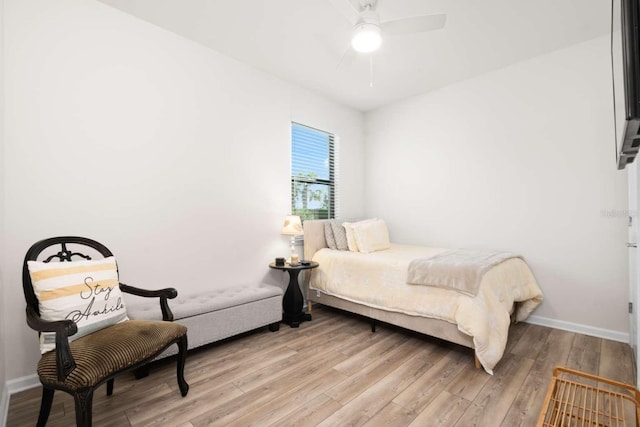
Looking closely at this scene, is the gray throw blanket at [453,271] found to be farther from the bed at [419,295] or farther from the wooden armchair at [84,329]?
the wooden armchair at [84,329]

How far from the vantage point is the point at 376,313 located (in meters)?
3.04

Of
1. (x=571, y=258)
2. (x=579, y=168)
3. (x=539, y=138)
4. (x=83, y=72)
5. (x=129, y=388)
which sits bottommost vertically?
(x=129, y=388)

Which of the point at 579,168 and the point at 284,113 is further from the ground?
the point at 284,113

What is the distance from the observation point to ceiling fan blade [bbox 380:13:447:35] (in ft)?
7.07

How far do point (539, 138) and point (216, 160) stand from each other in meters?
3.41

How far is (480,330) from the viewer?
89.0 inches

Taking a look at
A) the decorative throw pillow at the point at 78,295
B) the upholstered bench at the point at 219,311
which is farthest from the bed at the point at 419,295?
the decorative throw pillow at the point at 78,295

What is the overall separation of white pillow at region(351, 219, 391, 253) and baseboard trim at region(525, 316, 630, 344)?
1.75m

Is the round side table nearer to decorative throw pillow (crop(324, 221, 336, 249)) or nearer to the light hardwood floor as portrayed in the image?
the light hardwood floor

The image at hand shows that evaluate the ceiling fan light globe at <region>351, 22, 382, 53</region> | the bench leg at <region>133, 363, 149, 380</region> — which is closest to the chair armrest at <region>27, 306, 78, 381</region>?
the bench leg at <region>133, 363, 149, 380</region>

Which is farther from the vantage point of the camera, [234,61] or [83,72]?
[234,61]

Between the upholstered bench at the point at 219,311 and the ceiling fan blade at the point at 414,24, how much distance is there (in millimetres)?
2547

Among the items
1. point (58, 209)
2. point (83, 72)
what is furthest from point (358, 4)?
point (58, 209)

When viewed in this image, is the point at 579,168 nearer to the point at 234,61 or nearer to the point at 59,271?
the point at 234,61
